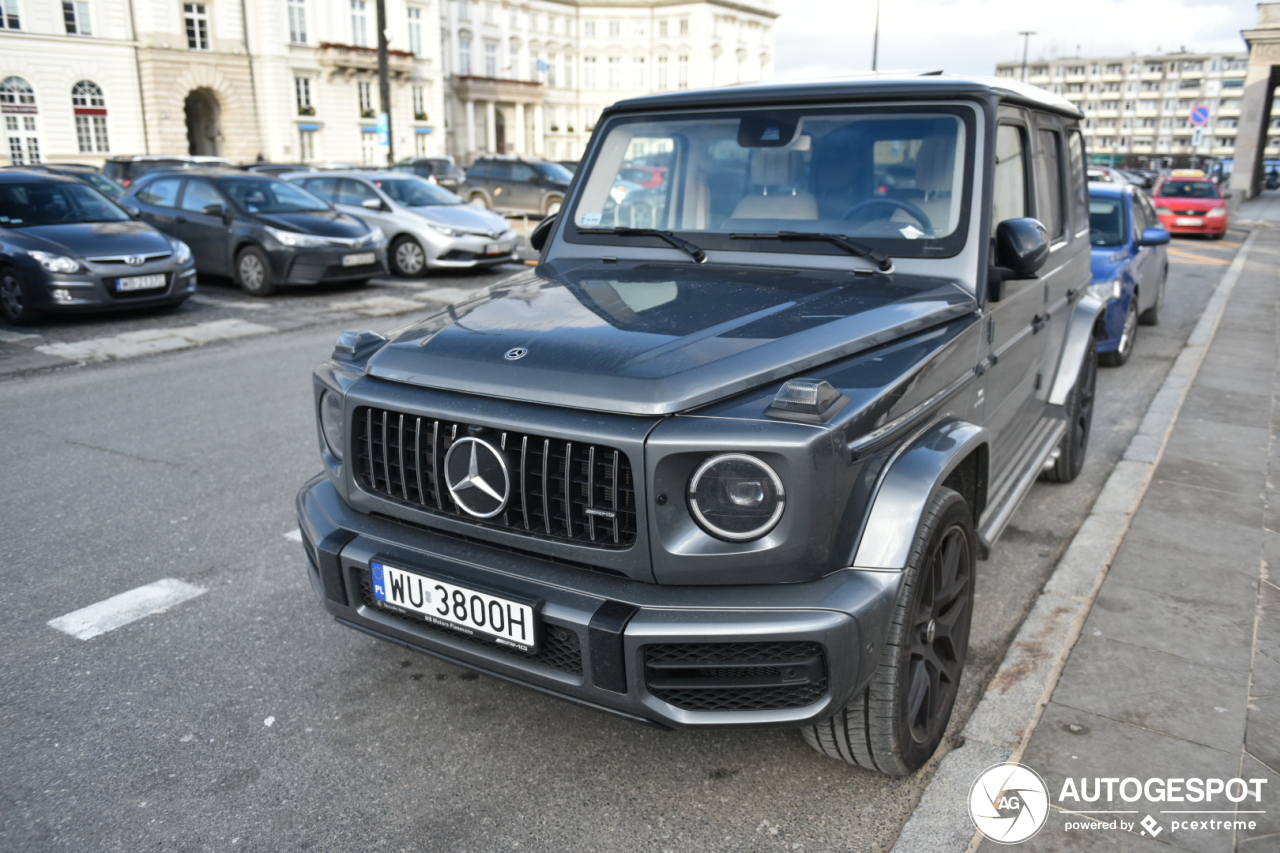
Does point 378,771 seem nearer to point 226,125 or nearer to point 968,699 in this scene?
point 968,699

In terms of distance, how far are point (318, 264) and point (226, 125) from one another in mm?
49585

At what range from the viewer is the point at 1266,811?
8.30ft

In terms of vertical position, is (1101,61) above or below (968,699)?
above

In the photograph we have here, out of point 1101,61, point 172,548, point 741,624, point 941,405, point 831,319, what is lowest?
point 172,548

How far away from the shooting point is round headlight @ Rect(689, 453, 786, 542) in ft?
7.22

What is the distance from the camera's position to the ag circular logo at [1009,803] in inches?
97.6

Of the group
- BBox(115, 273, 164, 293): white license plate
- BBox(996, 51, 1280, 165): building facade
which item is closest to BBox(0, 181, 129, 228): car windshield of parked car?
BBox(115, 273, 164, 293): white license plate

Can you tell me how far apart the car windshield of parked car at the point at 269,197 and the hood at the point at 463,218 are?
175 cm

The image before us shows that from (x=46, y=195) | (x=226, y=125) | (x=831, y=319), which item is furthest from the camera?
(x=226, y=125)

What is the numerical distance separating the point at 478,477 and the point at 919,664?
130 cm

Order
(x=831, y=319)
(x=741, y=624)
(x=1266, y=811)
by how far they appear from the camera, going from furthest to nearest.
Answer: (x=831, y=319) → (x=1266, y=811) → (x=741, y=624)

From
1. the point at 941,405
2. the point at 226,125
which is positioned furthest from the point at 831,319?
the point at 226,125

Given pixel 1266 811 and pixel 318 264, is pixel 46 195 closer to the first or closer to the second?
pixel 318 264

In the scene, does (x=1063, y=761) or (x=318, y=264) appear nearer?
(x=1063, y=761)
